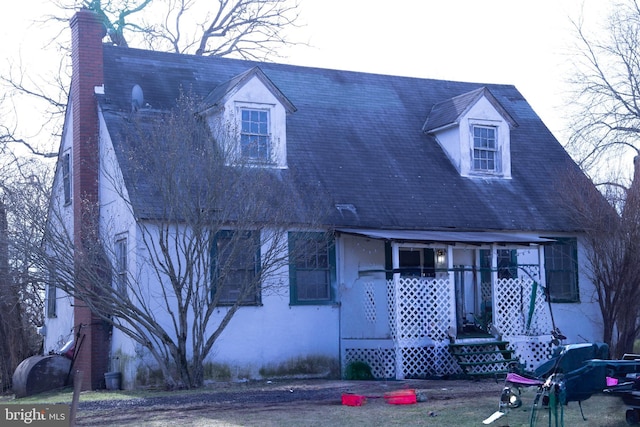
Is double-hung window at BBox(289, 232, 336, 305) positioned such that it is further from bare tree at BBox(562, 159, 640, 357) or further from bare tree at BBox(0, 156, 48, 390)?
bare tree at BBox(562, 159, 640, 357)

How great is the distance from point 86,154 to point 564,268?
1158 cm

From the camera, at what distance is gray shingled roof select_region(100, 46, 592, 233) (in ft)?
67.8

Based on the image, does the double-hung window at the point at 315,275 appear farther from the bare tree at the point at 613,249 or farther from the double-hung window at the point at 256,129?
the bare tree at the point at 613,249

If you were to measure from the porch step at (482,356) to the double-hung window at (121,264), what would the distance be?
6.73 meters

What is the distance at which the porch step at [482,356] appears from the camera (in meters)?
19.0

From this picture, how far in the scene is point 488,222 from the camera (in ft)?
70.6

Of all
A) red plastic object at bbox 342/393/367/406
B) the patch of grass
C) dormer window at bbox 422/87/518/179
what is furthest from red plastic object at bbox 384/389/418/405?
dormer window at bbox 422/87/518/179

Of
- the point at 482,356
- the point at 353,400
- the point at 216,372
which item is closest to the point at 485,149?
the point at 482,356

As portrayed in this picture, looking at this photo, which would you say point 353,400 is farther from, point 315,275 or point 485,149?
point 485,149

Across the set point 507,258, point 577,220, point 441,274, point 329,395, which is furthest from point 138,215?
point 577,220

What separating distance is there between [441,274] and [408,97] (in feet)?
19.8

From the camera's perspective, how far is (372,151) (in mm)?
22328

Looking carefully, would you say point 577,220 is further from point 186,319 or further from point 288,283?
point 186,319

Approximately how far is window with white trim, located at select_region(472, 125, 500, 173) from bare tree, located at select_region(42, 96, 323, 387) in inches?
231
